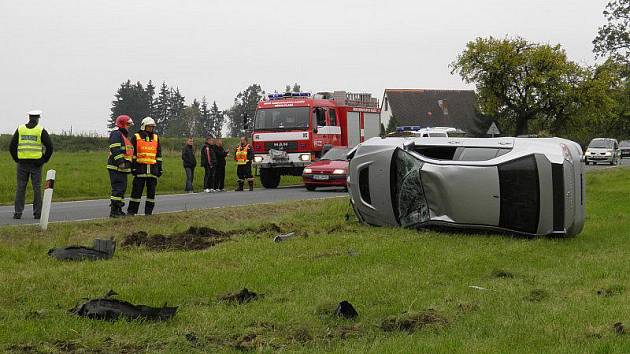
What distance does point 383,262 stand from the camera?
29.8ft

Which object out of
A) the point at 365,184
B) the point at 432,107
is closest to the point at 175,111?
the point at 432,107

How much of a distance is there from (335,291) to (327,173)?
55.9 feet

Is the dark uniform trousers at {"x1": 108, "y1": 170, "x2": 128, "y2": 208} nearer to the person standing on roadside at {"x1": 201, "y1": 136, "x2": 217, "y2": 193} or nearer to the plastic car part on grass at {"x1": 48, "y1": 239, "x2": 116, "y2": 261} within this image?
the plastic car part on grass at {"x1": 48, "y1": 239, "x2": 116, "y2": 261}

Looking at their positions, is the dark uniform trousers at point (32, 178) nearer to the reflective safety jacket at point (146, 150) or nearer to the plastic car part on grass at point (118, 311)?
the reflective safety jacket at point (146, 150)

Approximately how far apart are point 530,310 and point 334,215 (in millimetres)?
8566

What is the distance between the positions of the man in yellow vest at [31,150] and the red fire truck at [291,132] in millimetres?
12855

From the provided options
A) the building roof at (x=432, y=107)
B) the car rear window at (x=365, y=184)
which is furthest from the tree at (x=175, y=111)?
the car rear window at (x=365, y=184)

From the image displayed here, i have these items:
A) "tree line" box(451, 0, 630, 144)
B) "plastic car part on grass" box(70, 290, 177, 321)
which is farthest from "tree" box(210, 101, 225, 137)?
"plastic car part on grass" box(70, 290, 177, 321)

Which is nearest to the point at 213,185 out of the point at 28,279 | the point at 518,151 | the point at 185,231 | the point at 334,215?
the point at 334,215

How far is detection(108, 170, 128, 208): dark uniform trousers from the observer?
45.6 feet

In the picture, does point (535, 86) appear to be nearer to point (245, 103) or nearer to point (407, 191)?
point (407, 191)

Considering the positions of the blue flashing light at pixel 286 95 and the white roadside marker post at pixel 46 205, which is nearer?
the white roadside marker post at pixel 46 205

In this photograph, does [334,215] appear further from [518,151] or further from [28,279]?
[28,279]

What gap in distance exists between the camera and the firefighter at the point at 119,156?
13.8 meters
